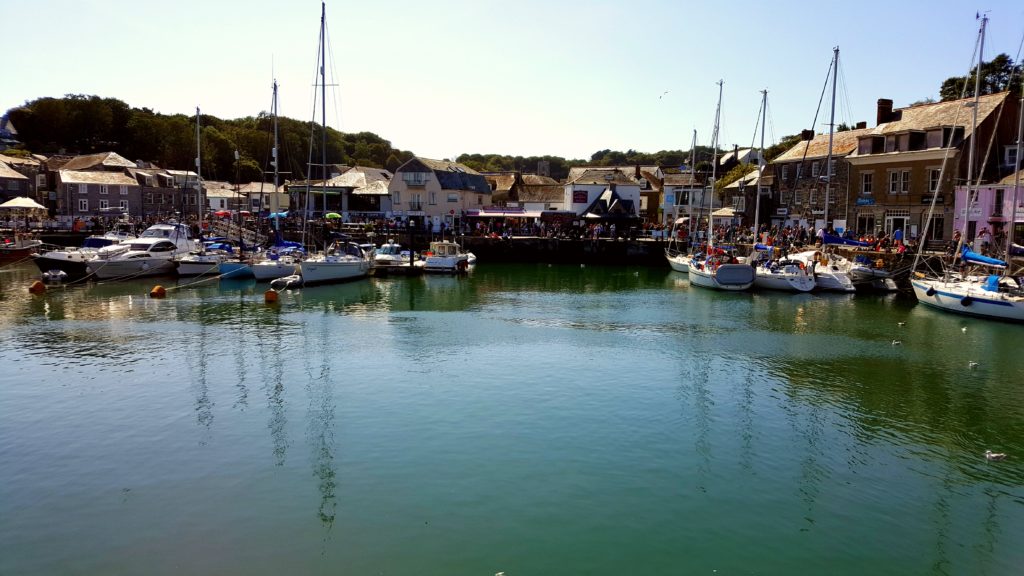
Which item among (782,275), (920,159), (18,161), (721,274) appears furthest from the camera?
(18,161)

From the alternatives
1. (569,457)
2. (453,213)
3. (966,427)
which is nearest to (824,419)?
(966,427)

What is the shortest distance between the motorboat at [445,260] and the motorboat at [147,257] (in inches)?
Answer: 690

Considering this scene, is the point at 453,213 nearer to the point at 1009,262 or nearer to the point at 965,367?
the point at 1009,262

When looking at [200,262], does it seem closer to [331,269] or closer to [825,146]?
[331,269]

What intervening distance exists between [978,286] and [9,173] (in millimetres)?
91835

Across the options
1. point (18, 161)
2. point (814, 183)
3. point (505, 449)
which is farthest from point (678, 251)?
point (18, 161)

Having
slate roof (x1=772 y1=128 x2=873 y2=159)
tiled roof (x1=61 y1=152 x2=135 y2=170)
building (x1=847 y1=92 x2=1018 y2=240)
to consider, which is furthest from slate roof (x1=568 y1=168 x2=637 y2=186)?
tiled roof (x1=61 y1=152 x2=135 y2=170)

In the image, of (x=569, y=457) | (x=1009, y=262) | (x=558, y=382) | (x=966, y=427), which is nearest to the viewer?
(x=569, y=457)

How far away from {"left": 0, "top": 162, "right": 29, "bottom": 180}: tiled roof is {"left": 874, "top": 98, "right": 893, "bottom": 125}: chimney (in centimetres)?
8828

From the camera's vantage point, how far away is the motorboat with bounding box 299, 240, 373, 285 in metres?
44.9

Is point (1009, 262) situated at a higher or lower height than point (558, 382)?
higher

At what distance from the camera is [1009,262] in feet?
117

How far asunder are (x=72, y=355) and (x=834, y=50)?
47.8m

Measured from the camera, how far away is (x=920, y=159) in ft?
163
